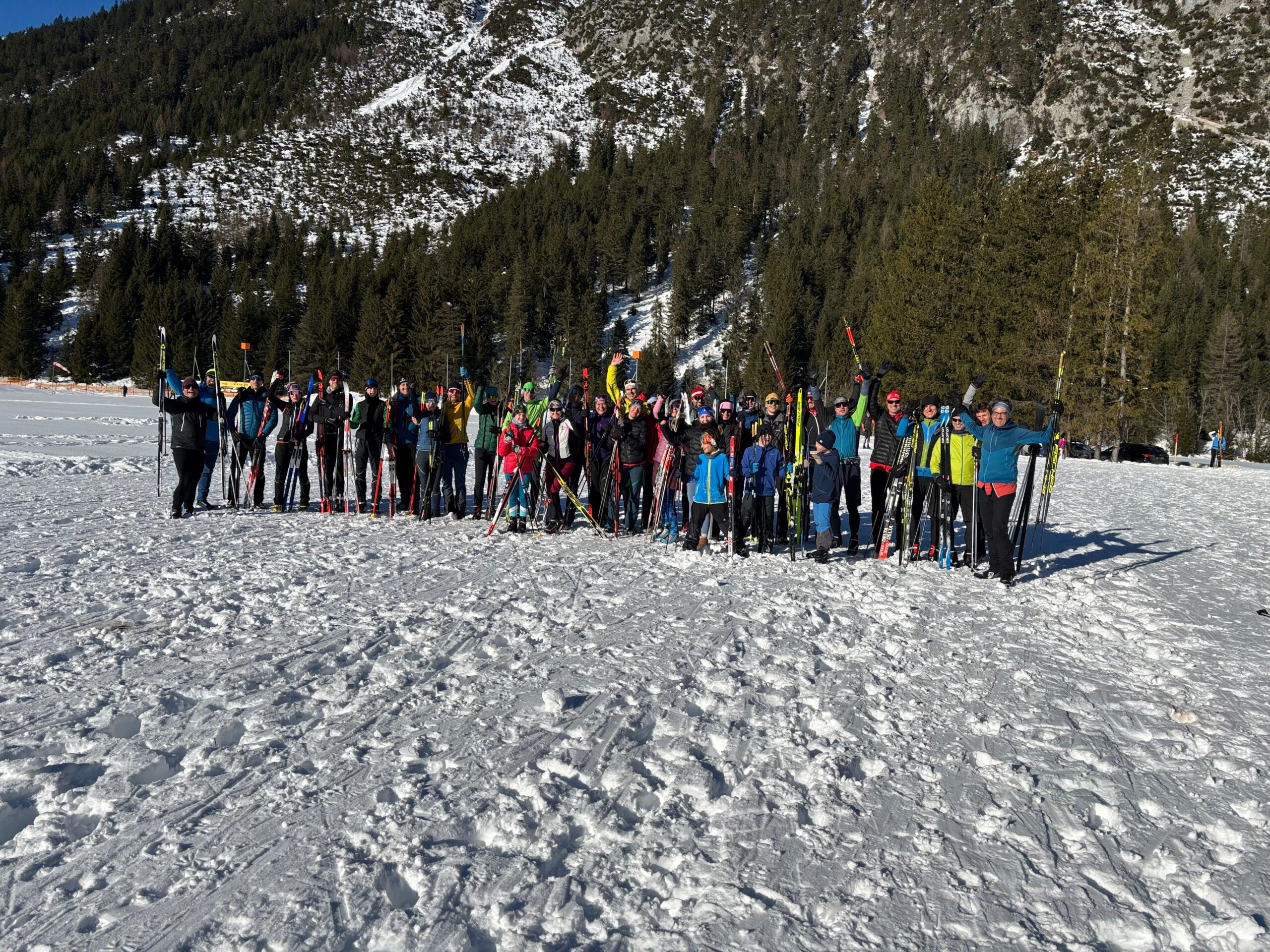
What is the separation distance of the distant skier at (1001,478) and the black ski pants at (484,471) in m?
6.73

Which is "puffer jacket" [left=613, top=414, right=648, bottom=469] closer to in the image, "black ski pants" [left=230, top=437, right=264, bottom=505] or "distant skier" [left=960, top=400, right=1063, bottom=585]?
"distant skier" [left=960, top=400, right=1063, bottom=585]

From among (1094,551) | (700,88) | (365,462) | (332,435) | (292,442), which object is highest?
(700,88)

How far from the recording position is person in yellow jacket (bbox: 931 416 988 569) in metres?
8.84

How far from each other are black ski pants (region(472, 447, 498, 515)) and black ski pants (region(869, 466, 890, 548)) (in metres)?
5.48

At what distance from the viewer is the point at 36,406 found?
3688 centimetres

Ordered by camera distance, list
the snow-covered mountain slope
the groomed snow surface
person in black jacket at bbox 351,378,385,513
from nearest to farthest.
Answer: the groomed snow surface < person in black jacket at bbox 351,378,385,513 < the snow-covered mountain slope

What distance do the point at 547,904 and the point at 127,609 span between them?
5042mm

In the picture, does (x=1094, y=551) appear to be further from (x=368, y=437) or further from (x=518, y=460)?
(x=368, y=437)

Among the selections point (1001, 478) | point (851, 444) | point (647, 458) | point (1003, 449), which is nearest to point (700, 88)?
point (647, 458)

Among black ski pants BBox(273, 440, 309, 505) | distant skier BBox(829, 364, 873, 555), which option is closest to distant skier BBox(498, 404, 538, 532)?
black ski pants BBox(273, 440, 309, 505)

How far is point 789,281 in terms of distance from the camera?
70.8 meters

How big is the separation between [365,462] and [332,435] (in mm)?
925

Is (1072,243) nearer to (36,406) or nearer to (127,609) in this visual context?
(127,609)

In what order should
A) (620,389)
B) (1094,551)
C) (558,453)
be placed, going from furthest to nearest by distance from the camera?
1. (620,389)
2. (558,453)
3. (1094,551)
